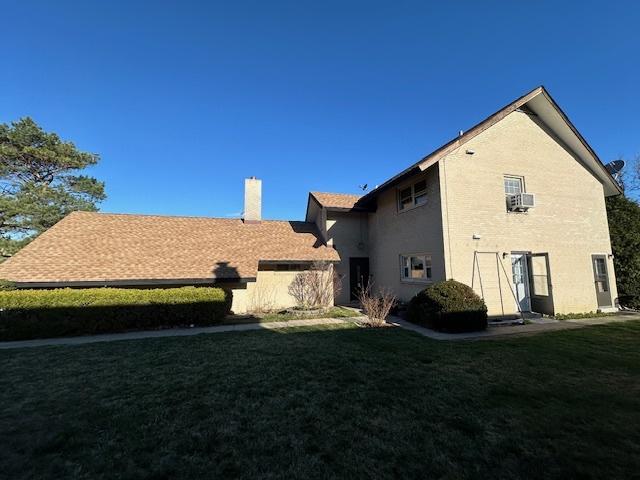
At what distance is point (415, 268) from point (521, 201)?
5.01m

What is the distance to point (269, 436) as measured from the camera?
361 centimetres

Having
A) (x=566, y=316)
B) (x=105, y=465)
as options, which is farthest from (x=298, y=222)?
(x=105, y=465)

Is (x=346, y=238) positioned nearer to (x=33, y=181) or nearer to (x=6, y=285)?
(x=6, y=285)

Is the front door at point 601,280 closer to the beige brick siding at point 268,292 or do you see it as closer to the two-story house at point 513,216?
the two-story house at point 513,216

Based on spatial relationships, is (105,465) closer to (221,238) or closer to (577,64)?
(221,238)

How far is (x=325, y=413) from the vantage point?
13.7 feet

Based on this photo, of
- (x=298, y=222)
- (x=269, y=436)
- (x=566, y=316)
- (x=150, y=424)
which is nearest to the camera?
(x=269, y=436)

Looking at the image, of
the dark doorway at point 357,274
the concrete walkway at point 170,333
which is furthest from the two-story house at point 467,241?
the concrete walkway at point 170,333

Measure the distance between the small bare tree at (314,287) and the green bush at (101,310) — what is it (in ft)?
14.2

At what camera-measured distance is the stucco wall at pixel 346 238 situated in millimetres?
17203

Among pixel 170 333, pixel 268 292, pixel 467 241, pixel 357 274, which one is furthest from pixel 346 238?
pixel 170 333

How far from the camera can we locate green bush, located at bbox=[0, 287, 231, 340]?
31.5ft

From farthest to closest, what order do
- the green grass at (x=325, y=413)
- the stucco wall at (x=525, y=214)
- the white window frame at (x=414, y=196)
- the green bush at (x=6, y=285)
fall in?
the white window frame at (x=414, y=196), the stucco wall at (x=525, y=214), the green bush at (x=6, y=285), the green grass at (x=325, y=413)

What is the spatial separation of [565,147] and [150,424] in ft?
60.0
